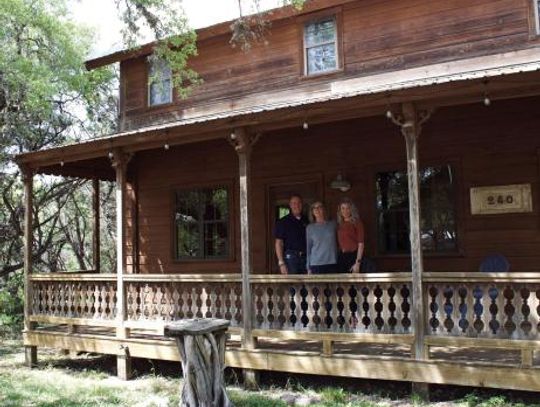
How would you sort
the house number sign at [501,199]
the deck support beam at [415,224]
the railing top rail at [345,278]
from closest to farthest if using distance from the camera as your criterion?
1. the railing top rail at [345,278]
2. the deck support beam at [415,224]
3. the house number sign at [501,199]

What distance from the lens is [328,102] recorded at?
8016mm

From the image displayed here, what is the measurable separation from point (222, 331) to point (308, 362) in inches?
76.3

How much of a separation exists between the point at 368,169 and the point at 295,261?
2.19 meters

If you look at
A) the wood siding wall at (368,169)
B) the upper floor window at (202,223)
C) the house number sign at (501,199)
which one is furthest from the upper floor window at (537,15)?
the upper floor window at (202,223)

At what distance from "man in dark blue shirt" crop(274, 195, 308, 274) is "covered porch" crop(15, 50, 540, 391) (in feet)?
1.89

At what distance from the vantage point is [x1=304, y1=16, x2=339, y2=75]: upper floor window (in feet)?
37.5

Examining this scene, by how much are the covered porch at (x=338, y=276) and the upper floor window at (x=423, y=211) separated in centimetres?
10

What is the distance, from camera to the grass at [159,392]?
7.53m

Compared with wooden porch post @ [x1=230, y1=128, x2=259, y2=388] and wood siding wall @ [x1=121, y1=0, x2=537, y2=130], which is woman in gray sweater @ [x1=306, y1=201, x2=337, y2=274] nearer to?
wooden porch post @ [x1=230, y1=128, x2=259, y2=388]

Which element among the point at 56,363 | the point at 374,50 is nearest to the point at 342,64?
the point at 374,50

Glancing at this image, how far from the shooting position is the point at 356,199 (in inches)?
419

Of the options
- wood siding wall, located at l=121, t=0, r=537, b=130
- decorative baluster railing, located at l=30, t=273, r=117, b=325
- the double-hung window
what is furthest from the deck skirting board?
the double-hung window

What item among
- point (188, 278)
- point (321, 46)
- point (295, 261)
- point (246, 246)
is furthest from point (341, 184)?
point (188, 278)

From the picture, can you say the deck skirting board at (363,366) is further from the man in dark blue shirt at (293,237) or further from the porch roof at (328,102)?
the porch roof at (328,102)
